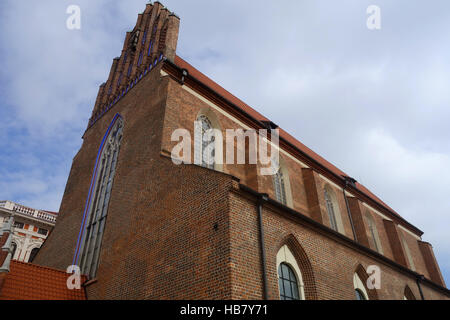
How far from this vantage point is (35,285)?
9.20 metres

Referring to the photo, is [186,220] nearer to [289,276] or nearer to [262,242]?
[262,242]

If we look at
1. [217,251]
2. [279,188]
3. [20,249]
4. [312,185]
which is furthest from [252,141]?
[20,249]

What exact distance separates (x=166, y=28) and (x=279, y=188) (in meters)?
8.41

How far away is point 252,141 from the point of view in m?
14.5

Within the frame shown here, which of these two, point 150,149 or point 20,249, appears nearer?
point 150,149

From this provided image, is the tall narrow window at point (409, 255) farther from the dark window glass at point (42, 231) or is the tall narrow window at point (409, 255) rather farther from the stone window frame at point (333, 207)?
the dark window glass at point (42, 231)

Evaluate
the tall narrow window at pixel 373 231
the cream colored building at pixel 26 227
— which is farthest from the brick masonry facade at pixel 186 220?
the cream colored building at pixel 26 227

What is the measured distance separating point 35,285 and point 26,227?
81.2 ft

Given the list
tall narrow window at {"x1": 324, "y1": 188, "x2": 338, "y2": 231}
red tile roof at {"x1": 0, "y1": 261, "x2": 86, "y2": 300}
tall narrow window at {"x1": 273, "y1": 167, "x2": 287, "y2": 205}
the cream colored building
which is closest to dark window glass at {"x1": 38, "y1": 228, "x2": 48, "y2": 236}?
the cream colored building

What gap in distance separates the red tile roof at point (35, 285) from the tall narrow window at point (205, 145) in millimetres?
5458

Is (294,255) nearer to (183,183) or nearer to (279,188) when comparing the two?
(183,183)

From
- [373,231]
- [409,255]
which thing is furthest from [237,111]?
[409,255]

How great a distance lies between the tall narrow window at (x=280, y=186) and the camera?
15010 millimetres
